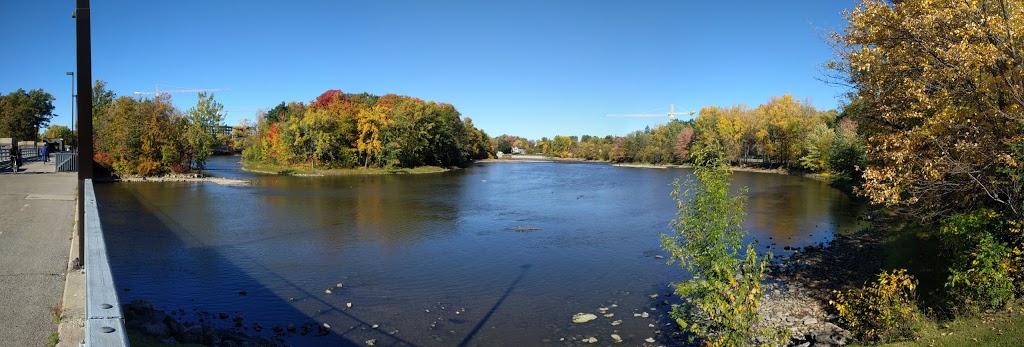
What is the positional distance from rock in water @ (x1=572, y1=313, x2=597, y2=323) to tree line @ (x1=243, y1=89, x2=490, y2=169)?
60.0 metres

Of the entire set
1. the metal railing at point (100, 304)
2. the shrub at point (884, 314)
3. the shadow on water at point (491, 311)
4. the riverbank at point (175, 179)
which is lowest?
the shadow on water at point (491, 311)

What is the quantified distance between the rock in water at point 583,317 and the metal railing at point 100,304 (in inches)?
408

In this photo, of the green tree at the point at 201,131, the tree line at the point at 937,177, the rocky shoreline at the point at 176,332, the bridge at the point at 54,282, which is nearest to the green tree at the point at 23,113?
the green tree at the point at 201,131

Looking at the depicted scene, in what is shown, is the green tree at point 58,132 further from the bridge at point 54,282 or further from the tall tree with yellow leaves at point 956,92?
the tall tree with yellow leaves at point 956,92

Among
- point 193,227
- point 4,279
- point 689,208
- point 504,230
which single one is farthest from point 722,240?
point 193,227

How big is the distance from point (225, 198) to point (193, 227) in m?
13.1

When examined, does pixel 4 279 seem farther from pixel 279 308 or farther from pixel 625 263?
pixel 625 263

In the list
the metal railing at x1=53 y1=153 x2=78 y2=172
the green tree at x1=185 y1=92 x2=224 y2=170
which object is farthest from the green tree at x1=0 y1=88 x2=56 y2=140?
the metal railing at x1=53 y1=153 x2=78 y2=172

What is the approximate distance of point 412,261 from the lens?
1992 centimetres

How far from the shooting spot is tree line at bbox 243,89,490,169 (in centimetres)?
6931

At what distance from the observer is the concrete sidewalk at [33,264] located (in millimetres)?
7398

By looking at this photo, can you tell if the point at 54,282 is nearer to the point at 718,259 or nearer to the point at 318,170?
the point at 718,259

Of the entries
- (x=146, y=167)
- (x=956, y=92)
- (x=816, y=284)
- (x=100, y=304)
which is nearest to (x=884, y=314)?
(x=956, y=92)

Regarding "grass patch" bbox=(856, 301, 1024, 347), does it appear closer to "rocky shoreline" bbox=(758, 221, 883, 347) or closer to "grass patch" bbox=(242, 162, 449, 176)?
"rocky shoreline" bbox=(758, 221, 883, 347)
